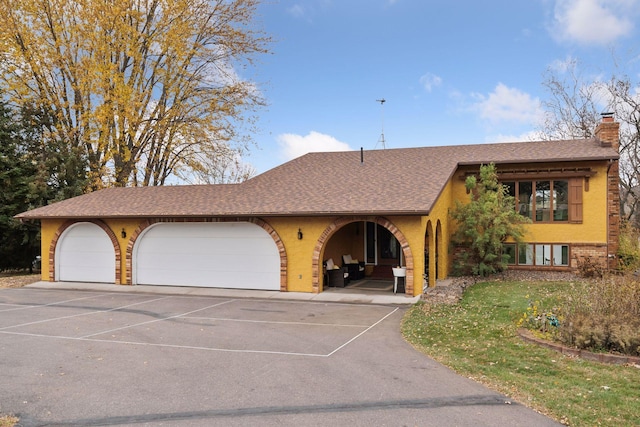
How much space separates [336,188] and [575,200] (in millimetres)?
8736

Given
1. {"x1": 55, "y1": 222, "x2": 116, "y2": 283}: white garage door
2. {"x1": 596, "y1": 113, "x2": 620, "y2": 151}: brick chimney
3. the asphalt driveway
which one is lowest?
the asphalt driveway

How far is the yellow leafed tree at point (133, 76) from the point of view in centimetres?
2459

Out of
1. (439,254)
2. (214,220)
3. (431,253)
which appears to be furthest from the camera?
(439,254)

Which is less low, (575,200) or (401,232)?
(575,200)

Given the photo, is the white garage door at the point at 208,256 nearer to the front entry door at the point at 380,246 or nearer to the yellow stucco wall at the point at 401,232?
the yellow stucco wall at the point at 401,232

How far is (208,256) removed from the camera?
53.9 feet

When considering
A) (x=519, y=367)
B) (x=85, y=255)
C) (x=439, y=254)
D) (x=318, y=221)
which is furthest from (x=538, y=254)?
(x=85, y=255)

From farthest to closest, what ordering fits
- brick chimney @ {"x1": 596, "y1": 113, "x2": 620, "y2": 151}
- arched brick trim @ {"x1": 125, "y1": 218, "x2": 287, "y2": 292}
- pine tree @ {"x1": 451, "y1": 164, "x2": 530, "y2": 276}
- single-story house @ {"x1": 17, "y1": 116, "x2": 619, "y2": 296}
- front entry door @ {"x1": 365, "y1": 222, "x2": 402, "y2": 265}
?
front entry door @ {"x1": 365, "y1": 222, "x2": 402, "y2": 265}
brick chimney @ {"x1": 596, "y1": 113, "x2": 620, "y2": 151}
pine tree @ {"x1": 451, "y1": 164, "x2": 530, "y2": 276}
arched brick trim @ {"x1": 125, "y1": 218, "x2": 287, "y2": 292}
single-story house @ {"x1": 17, "y1": 116, "x2": 619, "y2": 296}

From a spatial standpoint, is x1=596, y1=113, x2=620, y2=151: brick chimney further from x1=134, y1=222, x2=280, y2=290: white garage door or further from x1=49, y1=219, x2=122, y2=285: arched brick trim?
x1=49, y1=219, x2=122, y2=285: arched brick trim

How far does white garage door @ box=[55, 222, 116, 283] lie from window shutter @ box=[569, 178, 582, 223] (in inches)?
663

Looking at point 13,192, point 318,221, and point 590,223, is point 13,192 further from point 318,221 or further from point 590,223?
point 590,223

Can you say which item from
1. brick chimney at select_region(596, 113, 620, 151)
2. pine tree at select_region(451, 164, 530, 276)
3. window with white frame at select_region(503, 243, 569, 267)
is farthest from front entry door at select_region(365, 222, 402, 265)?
brick chimney at select_region(596, 113, 620, 151)

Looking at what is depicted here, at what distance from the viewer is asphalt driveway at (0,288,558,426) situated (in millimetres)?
5352

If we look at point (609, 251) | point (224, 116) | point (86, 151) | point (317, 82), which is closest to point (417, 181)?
point (609, 251)
